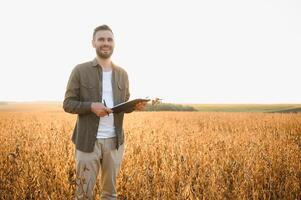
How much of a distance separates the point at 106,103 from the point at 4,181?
2059 millimetres

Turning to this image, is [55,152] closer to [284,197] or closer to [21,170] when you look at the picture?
[21,170]

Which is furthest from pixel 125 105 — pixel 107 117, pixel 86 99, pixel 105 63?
pixel 105 63

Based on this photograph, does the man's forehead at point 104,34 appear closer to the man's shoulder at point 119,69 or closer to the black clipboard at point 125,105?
the man's shoulder at point 119,69

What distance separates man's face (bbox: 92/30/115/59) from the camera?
296 cm

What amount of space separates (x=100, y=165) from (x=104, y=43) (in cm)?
123

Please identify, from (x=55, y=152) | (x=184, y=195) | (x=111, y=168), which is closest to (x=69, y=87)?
(x=111, y=168)

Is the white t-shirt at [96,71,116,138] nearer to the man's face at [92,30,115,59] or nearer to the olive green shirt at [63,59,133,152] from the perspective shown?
the olive green shirt at [63,59,133,152]

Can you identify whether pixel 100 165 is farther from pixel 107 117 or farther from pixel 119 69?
pixel 119 69

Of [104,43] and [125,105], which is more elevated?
[104,43]

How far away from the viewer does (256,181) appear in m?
4.05

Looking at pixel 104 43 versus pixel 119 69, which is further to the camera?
pixel 119 69

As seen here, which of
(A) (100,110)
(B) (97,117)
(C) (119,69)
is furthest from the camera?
(C) (119,69)

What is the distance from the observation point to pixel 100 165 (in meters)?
3.08

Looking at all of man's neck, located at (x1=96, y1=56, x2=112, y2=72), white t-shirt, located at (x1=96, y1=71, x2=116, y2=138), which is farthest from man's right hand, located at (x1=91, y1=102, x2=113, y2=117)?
man's neck, located at (x1=96, y1=56, x2=112, y2=72)
